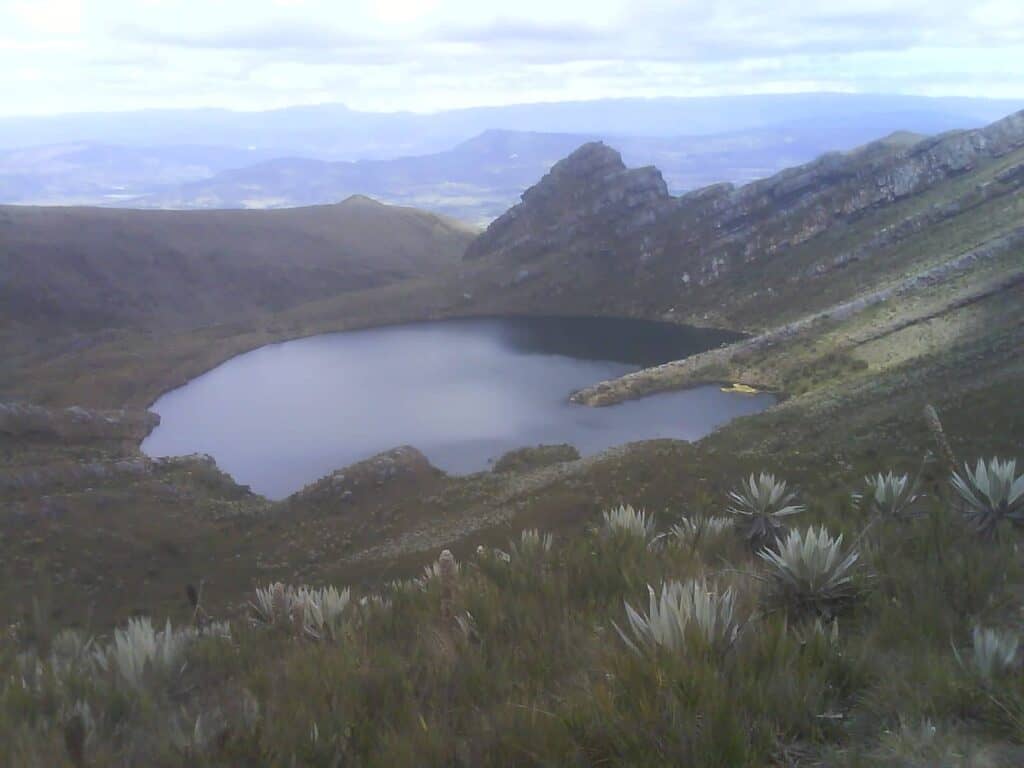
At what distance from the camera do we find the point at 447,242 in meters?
112

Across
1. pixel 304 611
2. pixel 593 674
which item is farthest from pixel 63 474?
pixel 593 674

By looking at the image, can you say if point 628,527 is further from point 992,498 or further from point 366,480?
point 366,480

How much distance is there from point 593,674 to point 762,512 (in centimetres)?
427

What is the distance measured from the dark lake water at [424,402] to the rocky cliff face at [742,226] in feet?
27.5

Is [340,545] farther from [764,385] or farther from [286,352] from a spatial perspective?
[286,352]

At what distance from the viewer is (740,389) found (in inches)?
1758

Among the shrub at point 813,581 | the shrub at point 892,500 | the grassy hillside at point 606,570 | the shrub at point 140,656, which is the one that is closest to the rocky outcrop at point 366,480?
the grassy hillside at point 606,570

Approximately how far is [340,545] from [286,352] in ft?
137

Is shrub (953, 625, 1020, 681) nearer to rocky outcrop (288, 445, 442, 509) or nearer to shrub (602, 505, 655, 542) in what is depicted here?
shrub (602, 505, 655, 542)

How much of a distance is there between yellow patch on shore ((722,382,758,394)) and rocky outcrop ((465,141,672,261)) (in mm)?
39924

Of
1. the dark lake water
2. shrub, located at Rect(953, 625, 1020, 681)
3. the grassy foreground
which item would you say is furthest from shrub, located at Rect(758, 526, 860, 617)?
the dark lake water

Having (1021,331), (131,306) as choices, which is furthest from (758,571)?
(131,306)

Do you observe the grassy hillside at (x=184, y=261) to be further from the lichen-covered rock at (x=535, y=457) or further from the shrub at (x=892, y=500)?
the shrub at (x=892, y=500)

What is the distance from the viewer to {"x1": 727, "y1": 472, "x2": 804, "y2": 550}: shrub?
704cm
